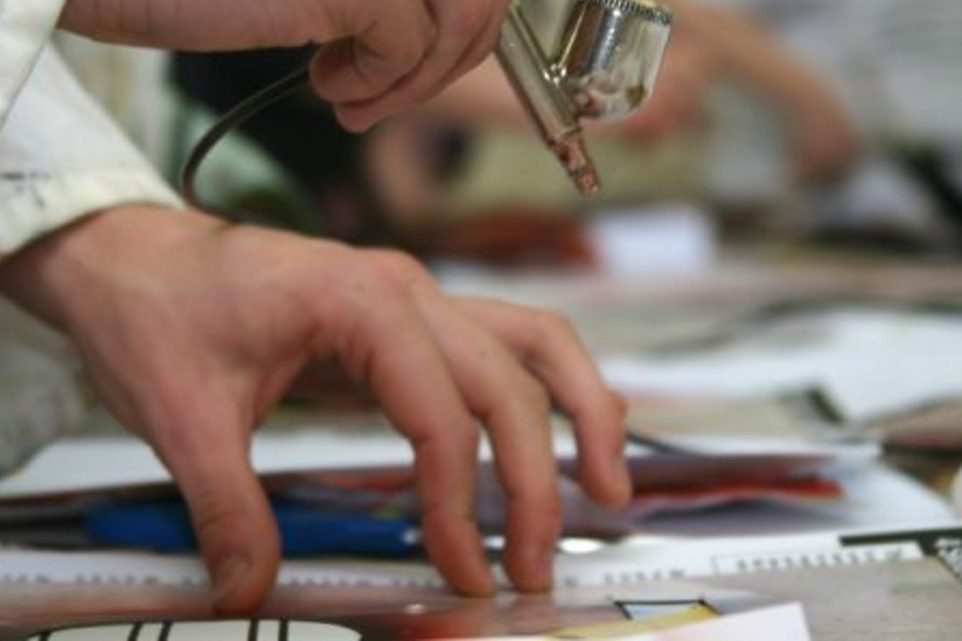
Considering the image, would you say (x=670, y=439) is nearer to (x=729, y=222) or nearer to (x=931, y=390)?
(x=931, y=390)

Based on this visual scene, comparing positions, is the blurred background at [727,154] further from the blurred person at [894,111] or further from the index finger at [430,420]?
the index finger at [430,420]

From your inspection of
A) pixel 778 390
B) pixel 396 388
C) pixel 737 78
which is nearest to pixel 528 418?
pixel 396 388

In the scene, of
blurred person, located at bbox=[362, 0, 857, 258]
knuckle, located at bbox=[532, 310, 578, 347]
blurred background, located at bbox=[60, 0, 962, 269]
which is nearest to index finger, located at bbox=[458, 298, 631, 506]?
knuckle, located at bbox=[532, 310, 578, 347]

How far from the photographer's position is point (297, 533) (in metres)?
0.43

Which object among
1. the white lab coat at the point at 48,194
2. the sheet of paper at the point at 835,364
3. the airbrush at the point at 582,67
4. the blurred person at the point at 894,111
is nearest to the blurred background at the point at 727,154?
the blurred person at the point at 894,111

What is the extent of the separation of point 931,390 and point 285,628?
0.35m

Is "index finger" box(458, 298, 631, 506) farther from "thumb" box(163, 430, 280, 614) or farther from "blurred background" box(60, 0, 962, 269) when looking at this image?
"blurred background" box(60, 0, 962, 269)

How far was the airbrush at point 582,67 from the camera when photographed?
1.16ft

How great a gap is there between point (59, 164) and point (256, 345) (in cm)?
8

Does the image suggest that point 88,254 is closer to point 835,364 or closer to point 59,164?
point 59,164

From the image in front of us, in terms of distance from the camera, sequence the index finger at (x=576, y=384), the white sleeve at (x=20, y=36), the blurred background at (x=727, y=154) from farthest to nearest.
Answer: the blurred background at (x=727, y=154) → the index finger at (x=576, y=384) → the white sleeve at (x=20, y=36)

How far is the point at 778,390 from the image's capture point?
2.11 feet

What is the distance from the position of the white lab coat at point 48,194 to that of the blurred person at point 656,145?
0.73 meters

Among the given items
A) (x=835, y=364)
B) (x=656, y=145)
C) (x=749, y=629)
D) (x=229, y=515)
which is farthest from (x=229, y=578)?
(x=656, y=145)
